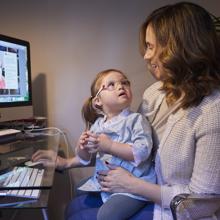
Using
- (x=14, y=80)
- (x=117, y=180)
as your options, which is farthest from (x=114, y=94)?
(x=14, y=80)

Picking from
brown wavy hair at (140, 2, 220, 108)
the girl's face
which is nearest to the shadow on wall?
the girl's face

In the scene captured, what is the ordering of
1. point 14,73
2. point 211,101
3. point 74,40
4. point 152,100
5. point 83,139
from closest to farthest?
point 211,101 < point 83,139 < point 152,100 < point 14,73 < point 74,40

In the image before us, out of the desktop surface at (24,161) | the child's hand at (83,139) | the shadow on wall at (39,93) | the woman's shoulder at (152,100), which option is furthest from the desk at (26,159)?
the woman's shoulder at (152,100)

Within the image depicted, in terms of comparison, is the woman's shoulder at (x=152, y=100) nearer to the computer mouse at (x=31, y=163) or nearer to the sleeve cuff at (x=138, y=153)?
the sleeve cuff at (x=138, y=153)

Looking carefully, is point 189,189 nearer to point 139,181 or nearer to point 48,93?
point 139,181

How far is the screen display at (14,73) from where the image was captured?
1.49m

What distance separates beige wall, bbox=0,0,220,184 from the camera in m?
1.88

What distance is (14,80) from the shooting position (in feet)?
5.20

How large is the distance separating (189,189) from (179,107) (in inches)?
11.4

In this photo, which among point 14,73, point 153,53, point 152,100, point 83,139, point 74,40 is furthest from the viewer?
point 74,40

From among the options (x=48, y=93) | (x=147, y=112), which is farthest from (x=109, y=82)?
(x=48, y=93)

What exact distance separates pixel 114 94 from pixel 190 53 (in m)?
0.44

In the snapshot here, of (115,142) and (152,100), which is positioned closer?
(115,142)

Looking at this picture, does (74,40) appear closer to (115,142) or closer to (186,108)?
(115,142)
